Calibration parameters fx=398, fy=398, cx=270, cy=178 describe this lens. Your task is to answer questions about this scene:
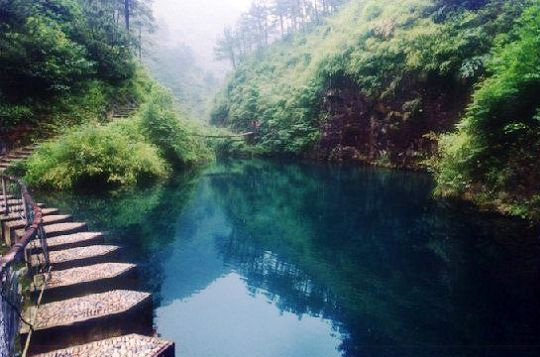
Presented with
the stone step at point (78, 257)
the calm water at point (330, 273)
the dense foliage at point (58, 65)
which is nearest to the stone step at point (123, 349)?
the calm water at point (330, 273)

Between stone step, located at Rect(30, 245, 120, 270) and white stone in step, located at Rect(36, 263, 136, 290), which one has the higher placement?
stone step, located at Rect(30, 245, 120, 270)

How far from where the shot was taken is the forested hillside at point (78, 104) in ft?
53.3

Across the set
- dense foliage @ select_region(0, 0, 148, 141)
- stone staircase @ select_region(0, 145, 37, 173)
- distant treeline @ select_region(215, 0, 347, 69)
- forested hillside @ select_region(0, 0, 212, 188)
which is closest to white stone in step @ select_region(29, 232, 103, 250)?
forested hillside @ select_region(0, 0, 212, 188)

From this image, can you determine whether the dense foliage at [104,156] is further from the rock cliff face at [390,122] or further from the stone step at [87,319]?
the rock cliff face at [390,122]

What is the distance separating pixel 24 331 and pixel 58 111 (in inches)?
748

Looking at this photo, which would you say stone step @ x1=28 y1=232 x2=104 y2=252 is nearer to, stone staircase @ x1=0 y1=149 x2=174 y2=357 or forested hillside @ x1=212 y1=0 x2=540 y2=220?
stone staircase @ x1=0 y1=149 x2=174 y2=357

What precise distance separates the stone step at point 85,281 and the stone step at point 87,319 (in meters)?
0.34

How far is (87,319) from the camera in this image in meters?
4.47

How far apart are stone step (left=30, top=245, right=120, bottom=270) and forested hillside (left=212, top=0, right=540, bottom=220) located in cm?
1043

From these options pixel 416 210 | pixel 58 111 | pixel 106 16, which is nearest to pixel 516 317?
pixel 416 210

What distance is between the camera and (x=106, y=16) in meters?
27.6

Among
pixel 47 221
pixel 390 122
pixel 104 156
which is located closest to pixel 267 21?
pixel 390 122

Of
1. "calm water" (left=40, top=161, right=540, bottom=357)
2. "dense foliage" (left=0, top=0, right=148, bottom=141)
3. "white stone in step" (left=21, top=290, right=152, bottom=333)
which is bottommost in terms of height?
"calm water" (left=40, top=161, right=540, bottom=357)

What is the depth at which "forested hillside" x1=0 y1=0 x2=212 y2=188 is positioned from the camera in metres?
16.2
